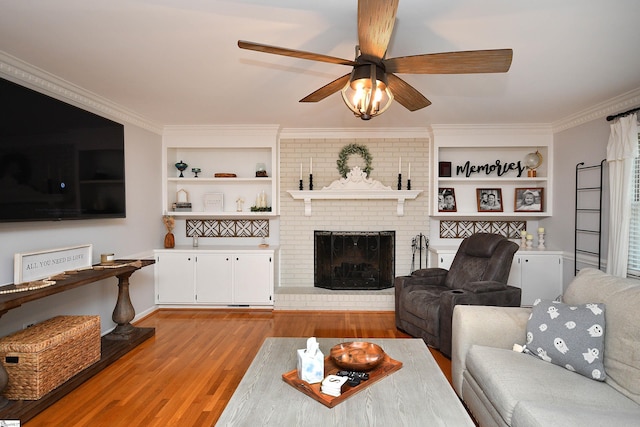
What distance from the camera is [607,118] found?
11.1ft

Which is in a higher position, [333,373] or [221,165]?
[221,165]

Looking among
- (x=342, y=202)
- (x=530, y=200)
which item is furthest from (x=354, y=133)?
(x=530, y=200)

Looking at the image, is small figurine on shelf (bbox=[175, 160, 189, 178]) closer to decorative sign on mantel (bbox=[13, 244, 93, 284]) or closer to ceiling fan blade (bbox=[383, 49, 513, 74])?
decorative sign on mantel (bbox=[13, 244, 93, 284])

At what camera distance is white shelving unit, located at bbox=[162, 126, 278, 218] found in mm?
4641

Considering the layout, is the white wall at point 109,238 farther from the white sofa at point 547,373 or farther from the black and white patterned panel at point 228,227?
the white sofa at point 547,373

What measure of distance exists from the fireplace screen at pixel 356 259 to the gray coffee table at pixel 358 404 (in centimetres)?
285

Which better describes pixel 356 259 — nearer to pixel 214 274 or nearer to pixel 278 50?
pixel 214 274

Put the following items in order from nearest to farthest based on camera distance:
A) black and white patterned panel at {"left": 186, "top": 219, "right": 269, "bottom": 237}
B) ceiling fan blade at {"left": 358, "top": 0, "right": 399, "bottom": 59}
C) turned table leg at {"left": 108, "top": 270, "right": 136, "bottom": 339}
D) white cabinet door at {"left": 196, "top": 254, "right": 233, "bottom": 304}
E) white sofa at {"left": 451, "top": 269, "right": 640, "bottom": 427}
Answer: ceiling fan blade at {"left": 358, "top": 0, "right": 399, "bottom": 59}
white sofa at {"left": 451, "top": 269, "right": 640, "bottom": 427}
turned table leg at {"left": 108, "top": 270, "right": 136, "bottom": 339}
white cabinet door at {"left": 196, "top": 254, "right": 233, "bottom": 304}
black and white patterned panel at {"left": 186, "top": 219, "right": 269, "bottom": 237}

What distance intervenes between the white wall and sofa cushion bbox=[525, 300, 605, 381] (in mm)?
3520

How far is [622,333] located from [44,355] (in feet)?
11.1

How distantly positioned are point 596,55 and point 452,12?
1.33 metres

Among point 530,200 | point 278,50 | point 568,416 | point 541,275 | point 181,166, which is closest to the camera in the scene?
point 568,416

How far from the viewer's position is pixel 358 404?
1528 millimetres

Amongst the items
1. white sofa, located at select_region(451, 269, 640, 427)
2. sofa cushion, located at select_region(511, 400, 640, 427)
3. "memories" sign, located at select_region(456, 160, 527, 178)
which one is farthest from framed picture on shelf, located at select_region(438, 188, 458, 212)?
sofa cushion, located at select_region(511, 400, 640, 427)
